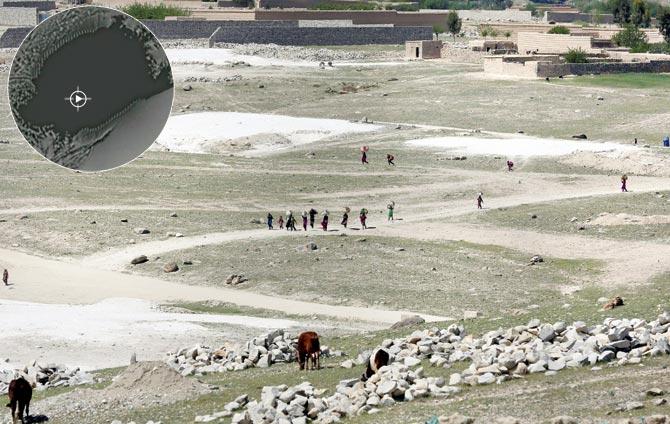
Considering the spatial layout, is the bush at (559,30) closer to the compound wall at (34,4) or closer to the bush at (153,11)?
the bush at (153,11)

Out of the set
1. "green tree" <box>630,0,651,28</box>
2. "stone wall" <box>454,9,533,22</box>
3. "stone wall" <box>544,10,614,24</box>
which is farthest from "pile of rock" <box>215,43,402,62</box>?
"stone wall" <box>454,9,533,22</box>

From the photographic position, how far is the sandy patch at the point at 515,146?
67875 millimetres

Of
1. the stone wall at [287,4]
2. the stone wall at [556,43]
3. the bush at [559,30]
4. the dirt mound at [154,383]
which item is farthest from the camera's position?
the stone wall at [287,4]

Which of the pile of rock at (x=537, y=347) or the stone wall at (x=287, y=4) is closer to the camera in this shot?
the pile of rock at (x=537, y=347)

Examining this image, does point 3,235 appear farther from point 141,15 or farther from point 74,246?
point 141,15

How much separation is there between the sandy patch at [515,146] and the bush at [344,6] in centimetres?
8592

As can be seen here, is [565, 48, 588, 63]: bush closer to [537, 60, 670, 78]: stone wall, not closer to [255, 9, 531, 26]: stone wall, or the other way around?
[537, 60, 670, 78]: stone wall

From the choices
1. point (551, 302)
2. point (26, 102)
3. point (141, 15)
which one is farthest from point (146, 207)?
point (141, 15)

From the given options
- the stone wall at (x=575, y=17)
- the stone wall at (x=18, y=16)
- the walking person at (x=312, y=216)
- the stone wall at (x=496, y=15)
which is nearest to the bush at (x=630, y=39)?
the stone wall at (x=18, y=16)

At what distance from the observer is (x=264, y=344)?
97.8ft

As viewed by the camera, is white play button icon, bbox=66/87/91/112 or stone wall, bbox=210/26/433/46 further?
stone wall, bbox=210/26/433/46

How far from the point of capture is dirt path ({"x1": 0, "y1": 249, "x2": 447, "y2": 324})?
39.7 meters

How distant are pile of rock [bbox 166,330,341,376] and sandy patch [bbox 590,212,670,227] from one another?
2234 centimetres

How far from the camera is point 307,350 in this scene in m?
27.5
